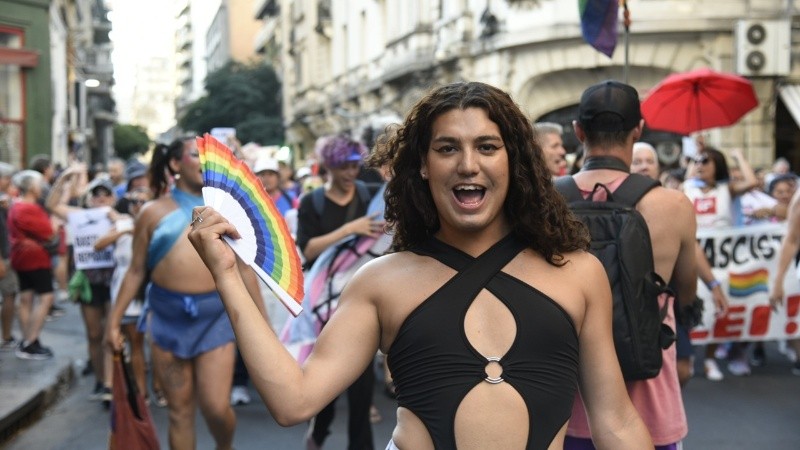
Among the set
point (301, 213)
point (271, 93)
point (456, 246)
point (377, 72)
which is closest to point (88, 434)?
point (301, 213)

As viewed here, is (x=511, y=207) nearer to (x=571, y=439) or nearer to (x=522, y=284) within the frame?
(x=522, y=284)

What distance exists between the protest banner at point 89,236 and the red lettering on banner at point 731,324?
542 cm

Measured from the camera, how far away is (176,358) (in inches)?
231

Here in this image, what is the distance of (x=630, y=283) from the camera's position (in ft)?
12.6

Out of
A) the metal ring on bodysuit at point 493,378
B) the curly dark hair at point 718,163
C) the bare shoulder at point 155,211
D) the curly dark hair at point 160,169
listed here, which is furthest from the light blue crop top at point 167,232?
the curly dark hair at point 718,163

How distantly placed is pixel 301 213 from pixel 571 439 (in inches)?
139

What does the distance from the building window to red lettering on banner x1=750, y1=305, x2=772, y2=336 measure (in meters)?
18.3

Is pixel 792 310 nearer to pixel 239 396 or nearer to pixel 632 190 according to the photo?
pixel 239 396

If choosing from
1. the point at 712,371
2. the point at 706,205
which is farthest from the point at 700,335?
the point at 706,205

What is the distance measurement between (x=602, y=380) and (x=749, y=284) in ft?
25.7

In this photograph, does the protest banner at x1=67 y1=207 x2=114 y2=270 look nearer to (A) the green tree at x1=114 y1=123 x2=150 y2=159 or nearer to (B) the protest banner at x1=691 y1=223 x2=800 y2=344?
(B) the protest banner at x1=691 y1=223 x2=800 y2=344

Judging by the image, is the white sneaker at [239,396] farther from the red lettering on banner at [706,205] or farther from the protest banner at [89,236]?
the red lettering on banner at [706,205]

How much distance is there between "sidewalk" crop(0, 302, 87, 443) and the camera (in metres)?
8.41

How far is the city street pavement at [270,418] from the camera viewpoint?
759 centimetres
